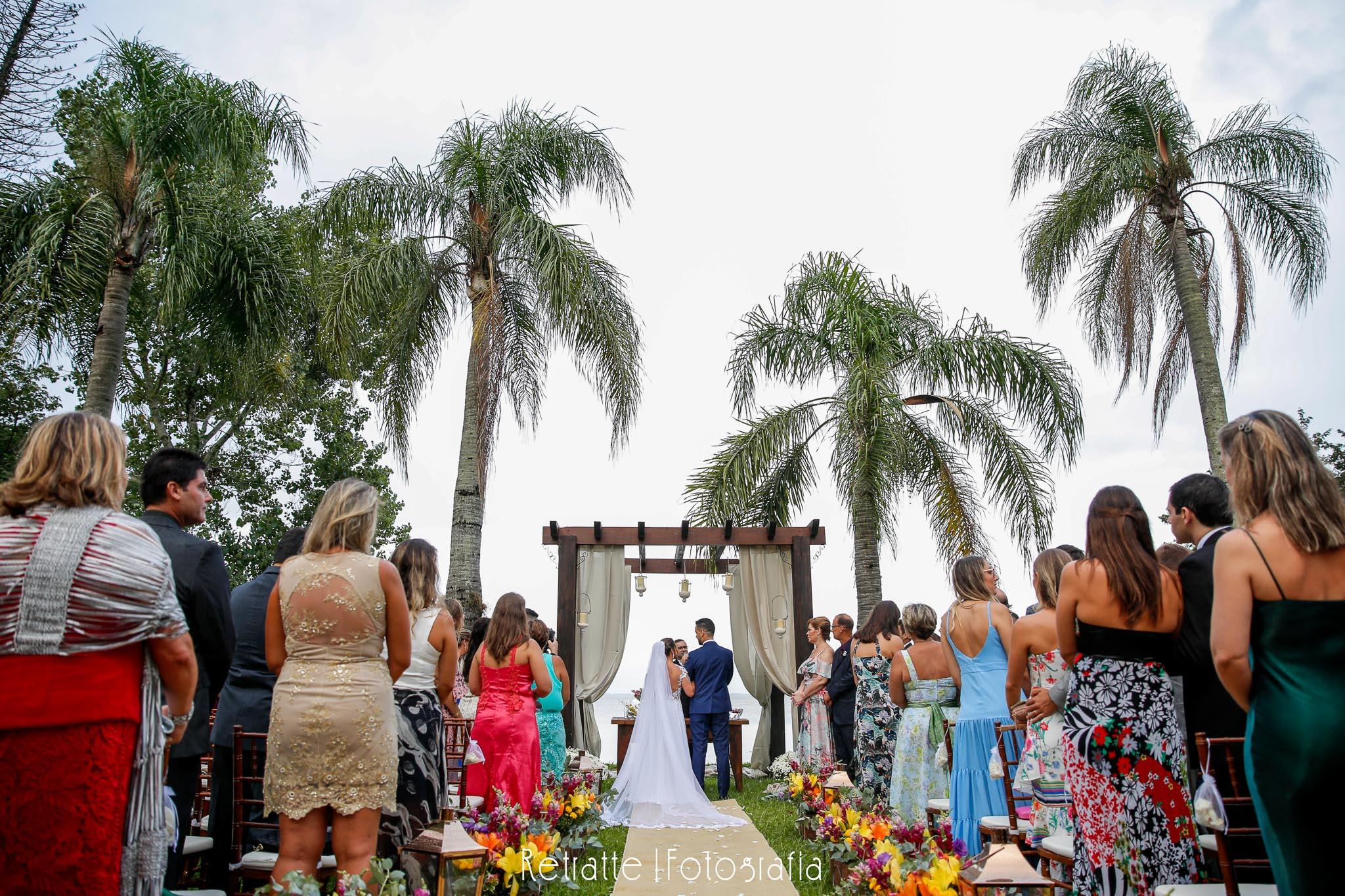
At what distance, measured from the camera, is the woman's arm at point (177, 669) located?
2.44 meters

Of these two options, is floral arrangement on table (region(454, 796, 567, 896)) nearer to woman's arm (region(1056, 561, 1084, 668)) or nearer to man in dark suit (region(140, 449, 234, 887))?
man in dark suit (region(140, 449, 234, 887))

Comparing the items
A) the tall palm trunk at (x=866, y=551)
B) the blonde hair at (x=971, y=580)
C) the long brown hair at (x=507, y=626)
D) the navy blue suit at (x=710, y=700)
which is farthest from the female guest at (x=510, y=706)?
the tall palm trunk at (x=866, y=551)

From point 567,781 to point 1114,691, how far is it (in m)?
5.43

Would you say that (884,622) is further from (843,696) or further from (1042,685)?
(1042,685)

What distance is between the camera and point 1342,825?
2.10 metres

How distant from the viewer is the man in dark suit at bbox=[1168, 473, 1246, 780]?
316cm

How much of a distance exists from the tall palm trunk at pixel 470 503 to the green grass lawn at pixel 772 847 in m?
3.47

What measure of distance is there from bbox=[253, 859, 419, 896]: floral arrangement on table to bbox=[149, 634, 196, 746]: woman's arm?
0.74 m

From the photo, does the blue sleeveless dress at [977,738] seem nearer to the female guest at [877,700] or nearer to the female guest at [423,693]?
the female guest at [877,700]

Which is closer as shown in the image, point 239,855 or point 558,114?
point 239,855

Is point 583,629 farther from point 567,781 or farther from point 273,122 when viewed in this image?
point 273,122

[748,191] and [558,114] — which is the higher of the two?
[558,114]

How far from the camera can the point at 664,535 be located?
12.8 meters

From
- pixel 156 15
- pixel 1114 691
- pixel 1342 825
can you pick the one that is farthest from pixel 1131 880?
pixel 156 15
